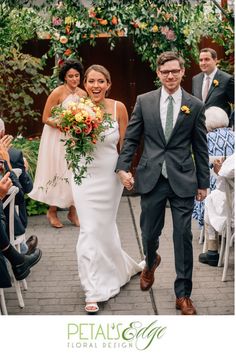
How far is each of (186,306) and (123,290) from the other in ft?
2.51

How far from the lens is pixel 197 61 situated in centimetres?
941

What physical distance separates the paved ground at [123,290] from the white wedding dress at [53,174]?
64cm

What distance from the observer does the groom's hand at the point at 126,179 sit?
5.16 metres

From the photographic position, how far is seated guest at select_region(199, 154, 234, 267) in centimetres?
562

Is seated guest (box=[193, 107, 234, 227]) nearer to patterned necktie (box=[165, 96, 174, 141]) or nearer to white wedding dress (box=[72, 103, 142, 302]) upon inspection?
white wedding dress (box=[72, 103, 142, 302])

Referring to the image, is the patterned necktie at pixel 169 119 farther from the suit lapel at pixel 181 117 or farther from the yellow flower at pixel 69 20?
the yellow flower at pixel 69 20

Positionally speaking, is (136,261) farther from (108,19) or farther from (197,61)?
(197,61)

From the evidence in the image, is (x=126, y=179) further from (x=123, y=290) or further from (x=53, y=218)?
(x=53, y=218)

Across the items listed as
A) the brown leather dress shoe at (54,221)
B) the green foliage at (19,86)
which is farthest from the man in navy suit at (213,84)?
the brown leather dress shoe at (54,221)

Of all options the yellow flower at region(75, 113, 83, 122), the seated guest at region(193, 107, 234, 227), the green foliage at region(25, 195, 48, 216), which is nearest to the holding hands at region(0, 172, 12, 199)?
the yellow flower at region(75, 113, 83, 122)

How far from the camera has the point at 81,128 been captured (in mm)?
5066
